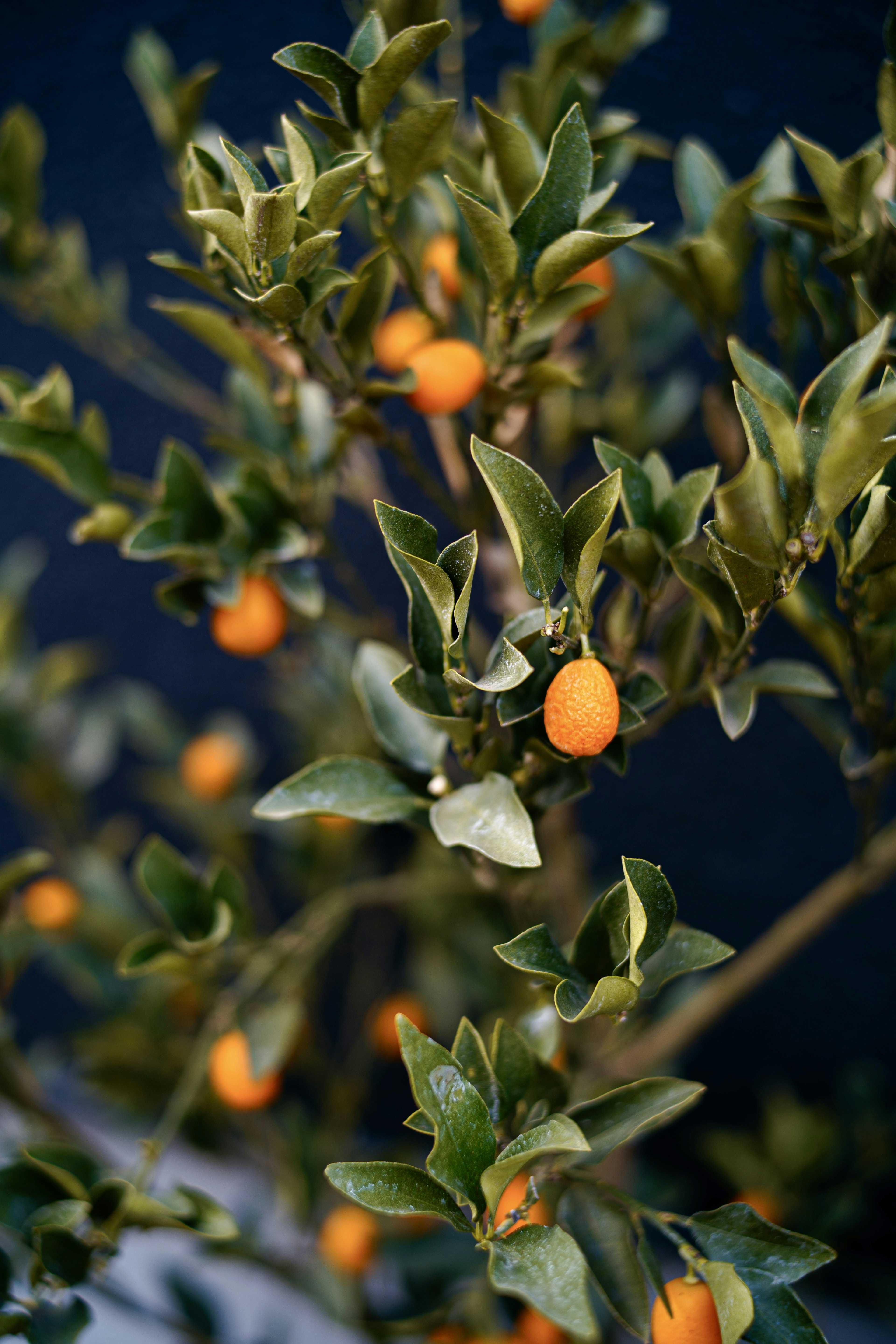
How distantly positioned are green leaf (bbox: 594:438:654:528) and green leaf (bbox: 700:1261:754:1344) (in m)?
0.29

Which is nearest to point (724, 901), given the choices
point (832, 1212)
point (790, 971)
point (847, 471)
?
point (790, 971)

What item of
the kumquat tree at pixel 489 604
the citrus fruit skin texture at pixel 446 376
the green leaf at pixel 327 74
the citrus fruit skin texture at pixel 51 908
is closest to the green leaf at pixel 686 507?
the kumquat tree at pixel 489 604

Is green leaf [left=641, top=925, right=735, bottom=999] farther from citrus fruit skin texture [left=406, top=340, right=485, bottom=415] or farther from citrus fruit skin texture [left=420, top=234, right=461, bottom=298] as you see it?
citrus fruit skin texture [left=420, top=234, right=461, bottom=298]

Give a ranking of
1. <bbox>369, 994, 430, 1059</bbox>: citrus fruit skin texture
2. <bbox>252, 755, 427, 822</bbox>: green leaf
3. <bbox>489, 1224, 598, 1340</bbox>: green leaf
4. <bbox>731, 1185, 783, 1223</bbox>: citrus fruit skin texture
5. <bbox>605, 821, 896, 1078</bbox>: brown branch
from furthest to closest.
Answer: <bbox>369, 994, 430, 1059</bbox>: citrus fruit skin texture
<bbox>731, 1185, 783, 1223</bbox>: citrus fruit skin texture
<bbox>605, 821, 896, 1078</bbox>: brown branch
<bbox>252, 755, 427, 822</bbox>: green leaf
<bbox>489, 1224, 598, 1340</bbox>: green leaf

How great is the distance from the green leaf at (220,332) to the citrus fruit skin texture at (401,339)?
0.06 meters

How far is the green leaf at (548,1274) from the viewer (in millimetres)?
286

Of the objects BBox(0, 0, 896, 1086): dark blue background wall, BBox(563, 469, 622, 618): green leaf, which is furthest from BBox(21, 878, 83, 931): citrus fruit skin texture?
BBox(563, 469, 622, 618): green leaf

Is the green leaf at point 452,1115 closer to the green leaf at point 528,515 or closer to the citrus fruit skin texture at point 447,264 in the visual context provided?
the green leaf at point 528,515

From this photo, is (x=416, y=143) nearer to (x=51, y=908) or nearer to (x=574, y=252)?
(x=574, y=252)

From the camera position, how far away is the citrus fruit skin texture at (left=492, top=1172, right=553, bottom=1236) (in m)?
0.38

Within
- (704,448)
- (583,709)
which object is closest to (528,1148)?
(583,709)

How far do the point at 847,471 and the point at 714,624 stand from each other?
10cm

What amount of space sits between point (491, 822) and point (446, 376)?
209mm

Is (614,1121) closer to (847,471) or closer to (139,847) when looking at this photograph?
(847,471)
